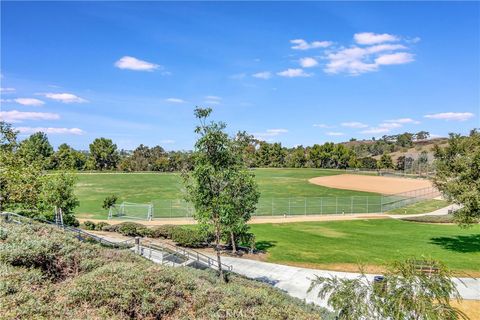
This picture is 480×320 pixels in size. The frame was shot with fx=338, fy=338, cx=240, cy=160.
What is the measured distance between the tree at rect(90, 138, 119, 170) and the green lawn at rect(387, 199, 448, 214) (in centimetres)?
11059

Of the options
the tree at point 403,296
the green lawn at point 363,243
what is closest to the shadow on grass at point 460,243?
the green lawn at point 363,243

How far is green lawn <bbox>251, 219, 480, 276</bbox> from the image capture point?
2250 cm

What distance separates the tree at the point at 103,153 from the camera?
12950cm

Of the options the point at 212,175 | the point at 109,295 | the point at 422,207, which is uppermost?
the point at 212,175

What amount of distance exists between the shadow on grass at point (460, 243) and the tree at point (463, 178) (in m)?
3.98

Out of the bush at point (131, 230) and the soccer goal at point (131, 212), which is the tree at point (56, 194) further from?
the soccer goal at point (131, 212)

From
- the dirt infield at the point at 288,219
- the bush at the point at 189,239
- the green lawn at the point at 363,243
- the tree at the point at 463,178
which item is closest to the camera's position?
the tree at the point at 463,178

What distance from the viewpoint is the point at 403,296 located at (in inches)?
243

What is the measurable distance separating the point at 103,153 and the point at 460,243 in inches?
4848

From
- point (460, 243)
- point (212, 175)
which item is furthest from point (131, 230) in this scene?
point (460, 243)

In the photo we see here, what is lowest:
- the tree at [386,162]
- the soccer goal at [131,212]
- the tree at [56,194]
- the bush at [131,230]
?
the soccer goal at [131,212]

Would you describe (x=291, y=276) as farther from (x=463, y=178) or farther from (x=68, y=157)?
(x=68, y=157)

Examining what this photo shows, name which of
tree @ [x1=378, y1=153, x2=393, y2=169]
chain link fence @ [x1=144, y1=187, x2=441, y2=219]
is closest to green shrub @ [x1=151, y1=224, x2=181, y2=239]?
chain link fence @ [x1=144, y1=187, x2=441, y2=219]

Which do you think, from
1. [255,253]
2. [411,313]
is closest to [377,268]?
[255,253]
